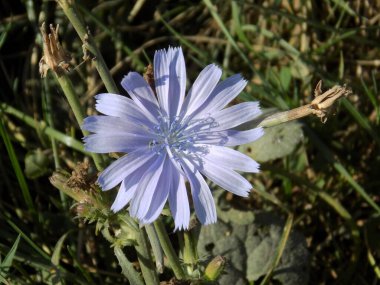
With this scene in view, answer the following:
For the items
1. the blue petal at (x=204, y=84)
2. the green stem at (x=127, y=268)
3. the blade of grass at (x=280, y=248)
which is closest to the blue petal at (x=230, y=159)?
the blue petal at (x=204, y=84)

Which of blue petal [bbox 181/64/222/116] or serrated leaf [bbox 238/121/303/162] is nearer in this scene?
blue petal [bbox 181/64/222/116]

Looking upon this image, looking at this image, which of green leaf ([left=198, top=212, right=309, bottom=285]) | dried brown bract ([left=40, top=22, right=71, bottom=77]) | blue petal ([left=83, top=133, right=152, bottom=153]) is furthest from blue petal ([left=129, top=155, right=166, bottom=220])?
green leaf ([left=198, top=212, right=309, bottom=285])

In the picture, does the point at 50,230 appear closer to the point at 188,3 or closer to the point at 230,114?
the point at 230,114

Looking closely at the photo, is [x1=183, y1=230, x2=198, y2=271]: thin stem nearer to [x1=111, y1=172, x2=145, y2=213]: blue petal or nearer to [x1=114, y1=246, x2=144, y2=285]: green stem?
[x1=114, y1=246, x2=144, y2=285]: green stem

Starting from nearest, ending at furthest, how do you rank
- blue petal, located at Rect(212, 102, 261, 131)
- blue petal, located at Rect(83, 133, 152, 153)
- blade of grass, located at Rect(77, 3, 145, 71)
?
1. blue petal, located at Rect(83, 133, 152, 153)
2. blue petal, located at Rect(212, 102, 261, 131)
3. blade of grass, located at Rect(77, 3, 145, 71)

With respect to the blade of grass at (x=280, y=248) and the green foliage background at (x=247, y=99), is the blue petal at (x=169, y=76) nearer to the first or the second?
the green foliage background at (x=247, y=99)

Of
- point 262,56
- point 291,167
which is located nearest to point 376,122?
point 291,167

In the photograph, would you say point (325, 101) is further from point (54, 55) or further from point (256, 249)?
point (256, 249)
